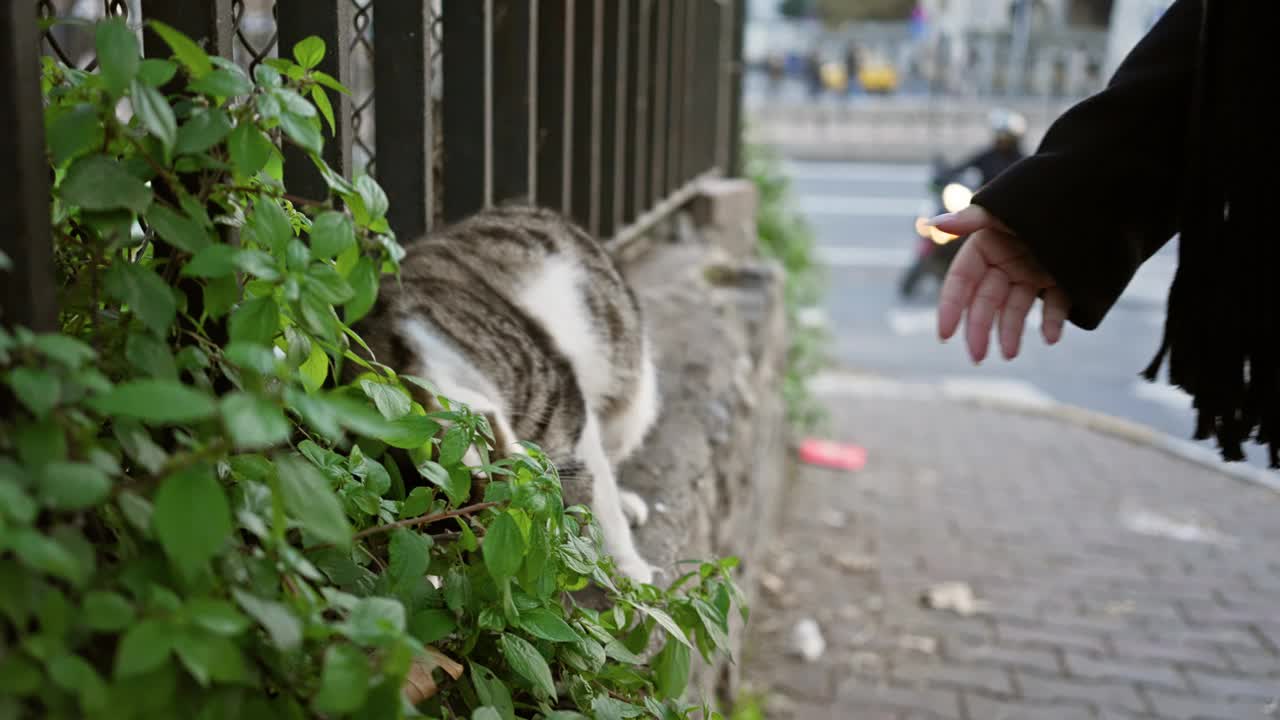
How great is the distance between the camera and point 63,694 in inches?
37.7

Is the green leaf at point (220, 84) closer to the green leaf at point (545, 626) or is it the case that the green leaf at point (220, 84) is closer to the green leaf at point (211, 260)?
the green leaf at point (211, 260)

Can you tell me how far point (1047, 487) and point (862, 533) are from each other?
1291 millimetres

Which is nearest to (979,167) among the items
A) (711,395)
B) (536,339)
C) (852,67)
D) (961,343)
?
(961,343)

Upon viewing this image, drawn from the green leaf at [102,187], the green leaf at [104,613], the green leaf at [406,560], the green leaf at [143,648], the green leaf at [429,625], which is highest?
the green leaf at [102,187]

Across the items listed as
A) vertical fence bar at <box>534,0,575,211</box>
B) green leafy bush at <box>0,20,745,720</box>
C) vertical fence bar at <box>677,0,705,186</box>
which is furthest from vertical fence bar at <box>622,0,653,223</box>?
green leafy bush at <box>0,20,745,720</box>

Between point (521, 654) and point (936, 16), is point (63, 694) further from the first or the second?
point (936, 16)

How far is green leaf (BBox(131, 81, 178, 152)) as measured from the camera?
1.07 metres

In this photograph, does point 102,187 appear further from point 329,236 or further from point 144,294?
point 329,236

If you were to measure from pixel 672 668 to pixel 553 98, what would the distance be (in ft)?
7.51

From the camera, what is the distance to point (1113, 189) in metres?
1.87

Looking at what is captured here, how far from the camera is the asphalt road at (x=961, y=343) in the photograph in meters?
8.25

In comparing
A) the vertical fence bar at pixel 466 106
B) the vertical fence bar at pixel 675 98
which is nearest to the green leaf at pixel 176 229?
the vertical fence bar at pixel 466 106

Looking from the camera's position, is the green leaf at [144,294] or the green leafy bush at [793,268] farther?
the green leafy bush at [793,268]

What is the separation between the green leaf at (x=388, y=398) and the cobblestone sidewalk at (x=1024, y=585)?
98.8 inches
